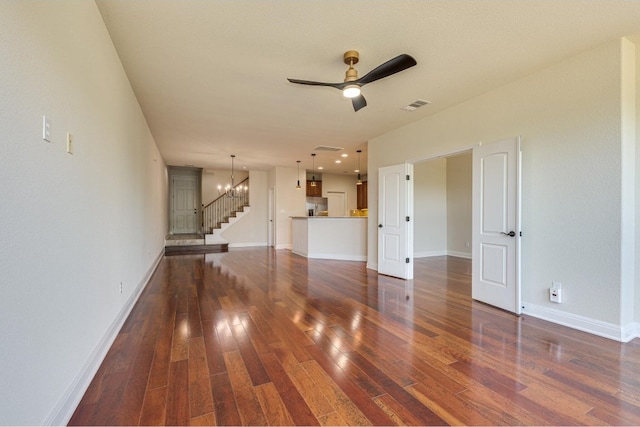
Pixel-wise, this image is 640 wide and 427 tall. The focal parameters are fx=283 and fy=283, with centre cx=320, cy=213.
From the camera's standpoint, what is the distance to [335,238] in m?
7.39

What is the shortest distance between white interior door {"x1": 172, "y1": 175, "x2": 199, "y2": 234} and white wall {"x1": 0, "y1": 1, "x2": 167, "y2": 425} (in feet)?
29.1

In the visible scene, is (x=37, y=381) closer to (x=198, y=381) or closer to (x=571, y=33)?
(x=198, y=381)

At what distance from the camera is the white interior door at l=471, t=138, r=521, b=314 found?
3320 millimetres

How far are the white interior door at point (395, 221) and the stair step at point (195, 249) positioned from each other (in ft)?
17.9

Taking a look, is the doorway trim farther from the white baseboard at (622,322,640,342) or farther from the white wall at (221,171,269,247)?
the white baseboard at (622,322,640,342)

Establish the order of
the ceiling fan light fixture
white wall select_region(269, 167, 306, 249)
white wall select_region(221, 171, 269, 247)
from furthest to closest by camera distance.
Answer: white wall select_region(221, 171, 269, 247) < white wall select_region(269, 167, 306, 249) < the ceiling fan light fixture

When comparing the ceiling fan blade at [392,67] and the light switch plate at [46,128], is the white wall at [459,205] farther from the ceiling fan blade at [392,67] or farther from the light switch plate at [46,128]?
the light switch plate at [46,128]

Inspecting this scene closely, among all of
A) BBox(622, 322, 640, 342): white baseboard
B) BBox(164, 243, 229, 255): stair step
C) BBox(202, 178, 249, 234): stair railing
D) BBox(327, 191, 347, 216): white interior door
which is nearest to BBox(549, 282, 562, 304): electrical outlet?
BBox(622, 322, 640, 342): white baseboard

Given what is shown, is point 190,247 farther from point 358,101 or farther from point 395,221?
point 358,101

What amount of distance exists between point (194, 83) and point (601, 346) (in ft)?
16.2

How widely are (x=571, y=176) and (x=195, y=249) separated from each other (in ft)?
28.5

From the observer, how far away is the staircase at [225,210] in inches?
382

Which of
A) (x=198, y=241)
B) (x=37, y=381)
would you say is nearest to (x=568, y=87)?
(x=37, y=381)

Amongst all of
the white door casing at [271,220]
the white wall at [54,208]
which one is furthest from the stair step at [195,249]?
the white wall at [54,208]
